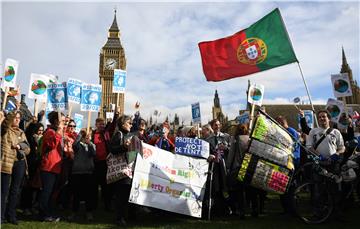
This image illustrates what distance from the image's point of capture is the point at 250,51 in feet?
26.1

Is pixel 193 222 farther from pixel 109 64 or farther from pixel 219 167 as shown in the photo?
pixel 109 64

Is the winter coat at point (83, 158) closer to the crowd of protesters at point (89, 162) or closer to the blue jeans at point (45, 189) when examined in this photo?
the crowd of protesters at point (89, 162)

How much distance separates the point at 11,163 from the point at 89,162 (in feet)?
5.10

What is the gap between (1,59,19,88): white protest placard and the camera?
10.2 metres

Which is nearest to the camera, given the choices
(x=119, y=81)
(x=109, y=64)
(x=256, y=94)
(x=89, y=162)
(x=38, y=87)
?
(x=89, y=162)

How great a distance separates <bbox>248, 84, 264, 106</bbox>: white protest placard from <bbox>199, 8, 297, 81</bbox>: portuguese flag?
4.80m

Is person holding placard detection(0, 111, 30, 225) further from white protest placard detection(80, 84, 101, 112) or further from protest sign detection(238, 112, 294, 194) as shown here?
white protest placard detection(80, 84, 101, 112)

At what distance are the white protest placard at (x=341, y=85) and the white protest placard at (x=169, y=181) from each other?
6054 mm

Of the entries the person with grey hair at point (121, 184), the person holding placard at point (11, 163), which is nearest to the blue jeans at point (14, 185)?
the person holding placard at point (11, 163)

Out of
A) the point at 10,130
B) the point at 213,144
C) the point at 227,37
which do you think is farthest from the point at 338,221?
the point at 10,130

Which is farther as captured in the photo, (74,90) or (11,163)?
(74,90)

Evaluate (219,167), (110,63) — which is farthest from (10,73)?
(110,63)

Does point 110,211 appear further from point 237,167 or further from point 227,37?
point 227,37

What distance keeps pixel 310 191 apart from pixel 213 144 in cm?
226
